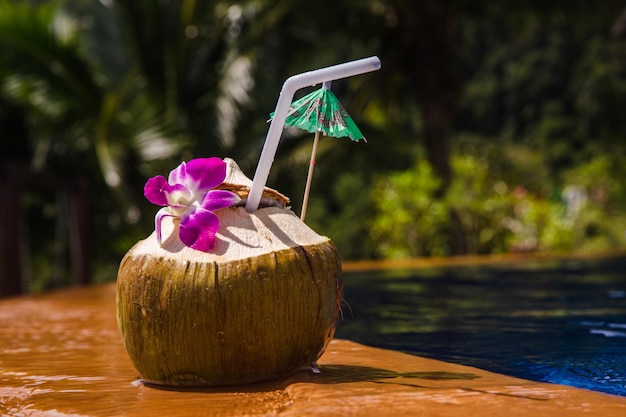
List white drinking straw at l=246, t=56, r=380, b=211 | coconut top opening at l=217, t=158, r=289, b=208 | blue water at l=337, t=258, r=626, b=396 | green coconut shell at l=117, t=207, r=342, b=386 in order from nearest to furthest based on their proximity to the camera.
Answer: green coconut shell at l=117, t=207, r=342, b=386 < white drinking straw at l=246, t=56, r=380, b=211 < coconut top opening at l=217, t=158, r=289, b=208 < blue water at l=337, t=258, r=626, b=396

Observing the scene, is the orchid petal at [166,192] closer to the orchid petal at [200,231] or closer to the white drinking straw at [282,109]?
the orchid petal at [200,231]

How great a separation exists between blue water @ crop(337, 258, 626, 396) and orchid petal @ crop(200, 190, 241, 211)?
1.11m

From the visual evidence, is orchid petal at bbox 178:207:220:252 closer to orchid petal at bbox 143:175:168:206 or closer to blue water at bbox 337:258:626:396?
orchid petal at bbox 143:175:168:206

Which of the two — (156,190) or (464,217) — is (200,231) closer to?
(156,190)

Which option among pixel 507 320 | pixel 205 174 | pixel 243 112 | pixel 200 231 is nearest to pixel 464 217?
pixel 243 112

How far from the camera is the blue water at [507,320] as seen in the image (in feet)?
10.0

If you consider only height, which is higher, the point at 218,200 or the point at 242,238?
the point at 218,200

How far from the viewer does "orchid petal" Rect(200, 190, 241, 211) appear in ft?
8.29

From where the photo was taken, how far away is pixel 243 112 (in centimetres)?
1191

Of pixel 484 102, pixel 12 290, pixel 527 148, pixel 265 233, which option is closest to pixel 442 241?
pixel 12 290

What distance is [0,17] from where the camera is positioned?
1034 cm

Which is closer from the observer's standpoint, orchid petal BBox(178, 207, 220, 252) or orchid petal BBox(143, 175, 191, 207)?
orchid petal BBox(178, 207, 220, 252)

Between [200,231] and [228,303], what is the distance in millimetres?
237

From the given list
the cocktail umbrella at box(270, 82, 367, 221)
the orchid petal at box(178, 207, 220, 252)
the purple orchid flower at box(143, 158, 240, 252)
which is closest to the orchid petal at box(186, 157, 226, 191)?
the purple orchid flower at box(143, 158, 240, 252)
